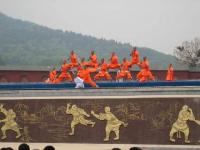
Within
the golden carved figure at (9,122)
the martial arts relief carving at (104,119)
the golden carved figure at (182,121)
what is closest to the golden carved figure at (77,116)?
the martial arts relief carving at (104,119)

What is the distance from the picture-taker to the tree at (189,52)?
153 ft

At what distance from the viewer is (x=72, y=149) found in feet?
56.3

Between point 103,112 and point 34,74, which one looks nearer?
point 103,112

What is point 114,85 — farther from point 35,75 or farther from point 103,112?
point 35,75

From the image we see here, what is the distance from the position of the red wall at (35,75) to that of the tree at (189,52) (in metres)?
15.7

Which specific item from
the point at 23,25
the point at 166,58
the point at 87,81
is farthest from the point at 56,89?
the point at 23,25

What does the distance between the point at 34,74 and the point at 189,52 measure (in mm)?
20750

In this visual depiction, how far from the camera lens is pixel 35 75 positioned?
31.4m

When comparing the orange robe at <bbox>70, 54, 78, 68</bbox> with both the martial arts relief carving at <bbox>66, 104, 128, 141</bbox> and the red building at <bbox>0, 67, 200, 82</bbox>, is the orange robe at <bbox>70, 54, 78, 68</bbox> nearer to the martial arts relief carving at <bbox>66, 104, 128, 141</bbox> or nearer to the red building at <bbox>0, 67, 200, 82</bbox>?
the martial arts relief carving at <bbox>66, 104, 128, 141</bbox>

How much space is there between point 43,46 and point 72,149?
86120mm

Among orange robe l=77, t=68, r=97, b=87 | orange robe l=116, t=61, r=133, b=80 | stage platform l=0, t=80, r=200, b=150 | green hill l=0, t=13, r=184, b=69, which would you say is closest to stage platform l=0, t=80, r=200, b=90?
stage platform l=0, t=80, r=200, b=150

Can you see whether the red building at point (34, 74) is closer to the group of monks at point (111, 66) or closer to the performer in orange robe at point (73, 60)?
the group of monks at point (111, 66)

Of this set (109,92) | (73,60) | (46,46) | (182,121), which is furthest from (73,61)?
(46,46)

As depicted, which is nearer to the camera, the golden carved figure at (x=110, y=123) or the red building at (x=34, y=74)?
the golden carved figure at (x=110, y=123)
